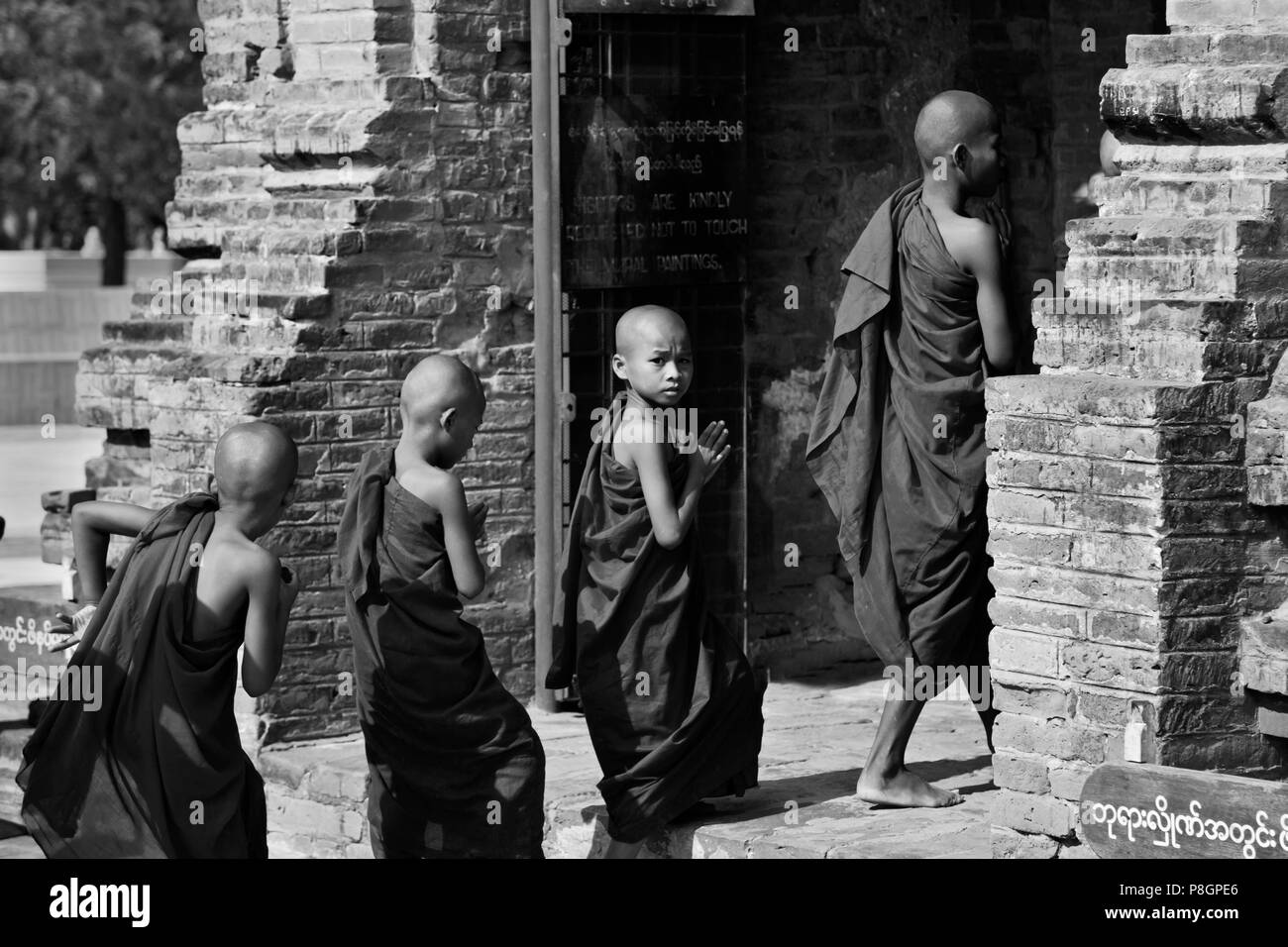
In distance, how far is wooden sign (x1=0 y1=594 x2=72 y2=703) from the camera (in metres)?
8.55

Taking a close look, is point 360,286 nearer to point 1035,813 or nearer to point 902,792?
point 902,792

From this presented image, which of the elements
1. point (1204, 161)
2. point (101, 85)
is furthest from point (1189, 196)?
point (101, 85)

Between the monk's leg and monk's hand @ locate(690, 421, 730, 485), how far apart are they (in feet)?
3.03

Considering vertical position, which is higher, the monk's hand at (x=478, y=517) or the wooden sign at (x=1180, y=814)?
the monk's hand at (x=478, y=517)

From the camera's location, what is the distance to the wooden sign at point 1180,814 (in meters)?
Answer: 5.16

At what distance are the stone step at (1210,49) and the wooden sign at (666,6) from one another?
248 centimetres

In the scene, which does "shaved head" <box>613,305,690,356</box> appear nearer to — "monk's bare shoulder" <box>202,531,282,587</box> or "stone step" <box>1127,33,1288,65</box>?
"monk's bare shoulder" <box>202,531,282,587</box>

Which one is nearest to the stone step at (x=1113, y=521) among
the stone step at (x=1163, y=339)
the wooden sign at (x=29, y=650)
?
the stone step at (x=1163, y=339)

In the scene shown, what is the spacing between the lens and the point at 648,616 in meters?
6.43

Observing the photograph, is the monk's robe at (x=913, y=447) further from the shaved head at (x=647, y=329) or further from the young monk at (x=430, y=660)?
the young monk at (x=430, y=660)

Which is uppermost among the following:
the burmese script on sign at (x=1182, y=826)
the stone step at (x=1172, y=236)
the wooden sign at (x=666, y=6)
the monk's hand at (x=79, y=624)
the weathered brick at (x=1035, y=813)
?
the wooden sign at (x=666, y=6)

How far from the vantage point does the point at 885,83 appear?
9.04 meters

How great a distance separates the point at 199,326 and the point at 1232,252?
13.2 feet

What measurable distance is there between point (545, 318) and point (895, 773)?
229cm
